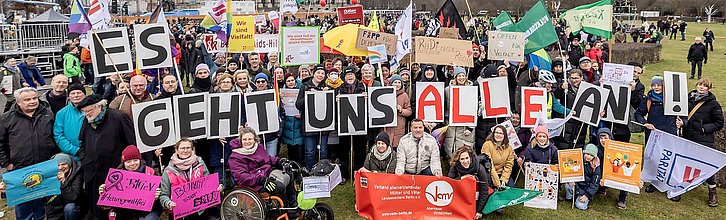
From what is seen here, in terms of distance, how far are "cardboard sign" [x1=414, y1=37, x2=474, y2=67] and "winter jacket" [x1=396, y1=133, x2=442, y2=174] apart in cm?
254

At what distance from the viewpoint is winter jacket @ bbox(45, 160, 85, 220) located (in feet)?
20.5

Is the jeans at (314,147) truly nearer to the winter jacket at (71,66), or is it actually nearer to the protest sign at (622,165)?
the protest sign at (622,165)

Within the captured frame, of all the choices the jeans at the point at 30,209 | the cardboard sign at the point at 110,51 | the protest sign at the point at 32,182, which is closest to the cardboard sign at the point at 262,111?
the cardboard sign at the point at 110,51

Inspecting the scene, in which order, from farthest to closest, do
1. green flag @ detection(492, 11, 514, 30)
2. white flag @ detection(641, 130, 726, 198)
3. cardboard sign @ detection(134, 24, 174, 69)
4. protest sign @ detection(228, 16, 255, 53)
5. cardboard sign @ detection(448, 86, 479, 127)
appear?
green flag @ detection(492, 11, 514, 30), protest sign @ detection(228, 16, 255, 53), cardboard sign @ detection(448, 86, 479, 127), white flag @ detection(641, 130, 726, 198), cardboard sign @ detection(134, 24, 174, 69)

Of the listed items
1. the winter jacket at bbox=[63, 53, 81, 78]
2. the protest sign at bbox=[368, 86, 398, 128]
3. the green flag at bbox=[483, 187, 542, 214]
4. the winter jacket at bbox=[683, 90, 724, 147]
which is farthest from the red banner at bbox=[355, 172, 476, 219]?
the winter jacket at bbox=[63, 53, 81, 78]

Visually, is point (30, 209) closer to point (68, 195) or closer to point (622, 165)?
point (68, 195)

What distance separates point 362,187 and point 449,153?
2.04 m

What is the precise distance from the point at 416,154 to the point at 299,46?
3349 millimetres

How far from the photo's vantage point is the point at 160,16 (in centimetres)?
1160

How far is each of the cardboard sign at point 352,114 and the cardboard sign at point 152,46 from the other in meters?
2.35

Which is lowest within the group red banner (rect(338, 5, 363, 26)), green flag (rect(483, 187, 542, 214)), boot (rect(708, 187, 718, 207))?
boot (rect(708, 187, 718, 207))

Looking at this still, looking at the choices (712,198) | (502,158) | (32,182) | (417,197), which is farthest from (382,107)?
(712,198)

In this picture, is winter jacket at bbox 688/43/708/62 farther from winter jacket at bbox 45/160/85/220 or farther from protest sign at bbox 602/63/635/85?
winter jacket at bbox 45/160/85/220

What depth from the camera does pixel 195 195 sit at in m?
6.06
